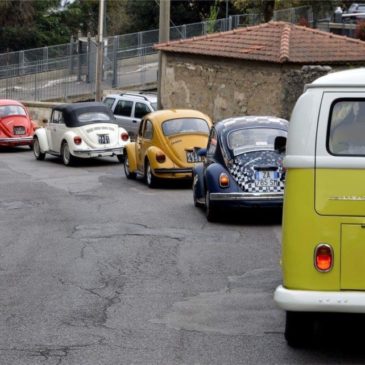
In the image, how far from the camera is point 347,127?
314 inches

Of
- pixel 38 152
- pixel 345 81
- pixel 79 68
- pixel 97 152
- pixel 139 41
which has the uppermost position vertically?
pixel 139 41

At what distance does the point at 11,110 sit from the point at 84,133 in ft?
25.6

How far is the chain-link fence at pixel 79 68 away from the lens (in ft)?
169

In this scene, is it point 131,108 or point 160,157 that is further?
point 131,108

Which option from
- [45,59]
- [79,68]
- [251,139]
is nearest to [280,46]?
[251,139]

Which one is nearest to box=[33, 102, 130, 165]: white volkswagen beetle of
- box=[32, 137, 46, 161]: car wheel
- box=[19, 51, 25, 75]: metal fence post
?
box=[32, 137, 46, 161]: car wheel

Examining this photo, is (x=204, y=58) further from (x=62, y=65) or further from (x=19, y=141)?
(x=62, y=65)

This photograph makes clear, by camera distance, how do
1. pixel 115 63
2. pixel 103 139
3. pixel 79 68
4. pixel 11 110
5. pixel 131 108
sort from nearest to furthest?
pixel 103 139 < pixel 131 108 < pixel 11 110 < pixel 115 63 < pixel 79 68

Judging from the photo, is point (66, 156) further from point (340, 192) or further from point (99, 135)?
point (340, 192)

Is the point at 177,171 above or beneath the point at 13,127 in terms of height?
beneath

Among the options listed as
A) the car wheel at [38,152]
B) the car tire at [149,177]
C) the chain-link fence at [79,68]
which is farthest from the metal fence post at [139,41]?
the car tire at [149,177]

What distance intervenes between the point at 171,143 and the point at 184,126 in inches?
23.0

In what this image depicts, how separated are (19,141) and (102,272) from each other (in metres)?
23.0

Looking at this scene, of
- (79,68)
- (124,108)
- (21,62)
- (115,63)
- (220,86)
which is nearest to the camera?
(220,86)
